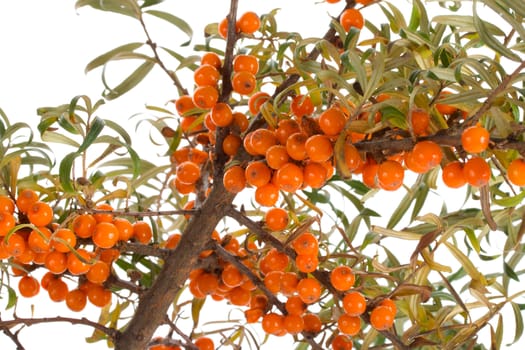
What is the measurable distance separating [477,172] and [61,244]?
0.52m

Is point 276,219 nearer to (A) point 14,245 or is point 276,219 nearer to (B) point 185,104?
(B) point 185,104

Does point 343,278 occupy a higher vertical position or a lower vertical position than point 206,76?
lower

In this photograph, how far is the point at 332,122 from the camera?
2.58 ft

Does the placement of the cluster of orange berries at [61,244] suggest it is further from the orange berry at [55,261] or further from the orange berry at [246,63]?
the orange berry at [246,63]

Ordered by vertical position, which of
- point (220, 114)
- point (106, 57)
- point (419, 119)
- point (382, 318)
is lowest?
point (382, 318)

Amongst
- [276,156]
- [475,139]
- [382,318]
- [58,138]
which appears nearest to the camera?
[475,139]

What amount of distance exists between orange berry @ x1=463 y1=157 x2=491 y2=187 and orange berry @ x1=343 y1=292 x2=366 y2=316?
246 millimetres

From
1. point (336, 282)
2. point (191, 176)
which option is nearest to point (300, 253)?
point (336, 282)

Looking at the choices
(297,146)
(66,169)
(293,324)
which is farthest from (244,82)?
(293,324)

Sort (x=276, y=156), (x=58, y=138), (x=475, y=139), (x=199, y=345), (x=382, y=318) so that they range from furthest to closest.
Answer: (x=199, y=345) < (x=58, y=138) < (x=382, y=318) < (x=276, y=156) < (x=475, y=139)

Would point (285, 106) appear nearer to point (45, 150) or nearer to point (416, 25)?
point (416, 25)

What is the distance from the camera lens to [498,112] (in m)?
0.72

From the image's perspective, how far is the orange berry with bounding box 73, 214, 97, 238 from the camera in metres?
0.94

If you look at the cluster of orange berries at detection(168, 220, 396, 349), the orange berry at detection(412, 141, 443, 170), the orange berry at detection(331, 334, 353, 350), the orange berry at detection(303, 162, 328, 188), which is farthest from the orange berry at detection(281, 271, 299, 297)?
the orange berry at detection(412, 141, 443, 170)
